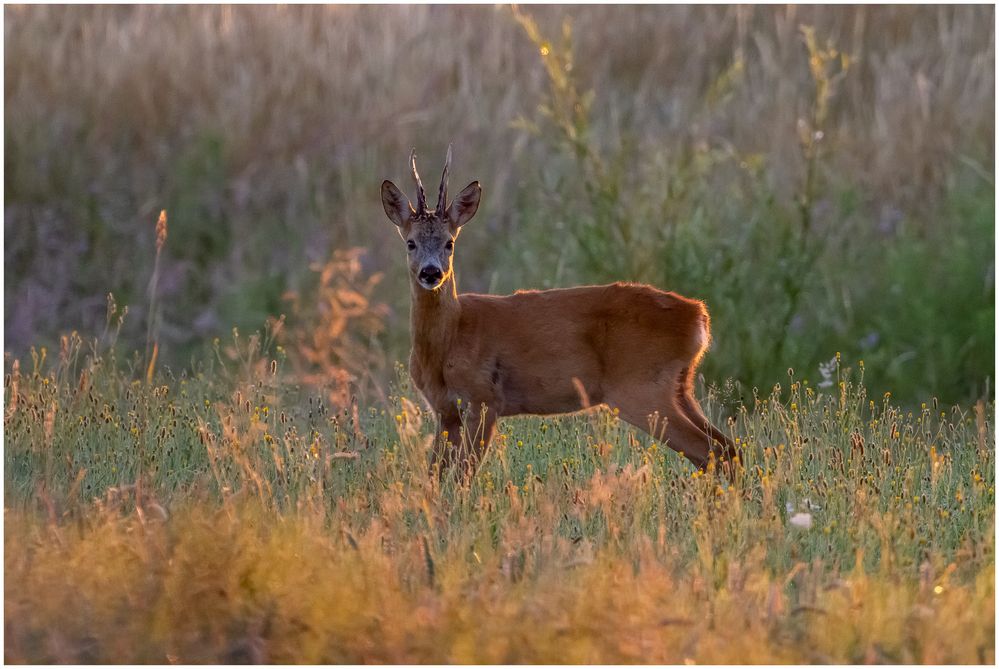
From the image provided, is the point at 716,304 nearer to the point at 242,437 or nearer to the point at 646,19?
the point at 242,437

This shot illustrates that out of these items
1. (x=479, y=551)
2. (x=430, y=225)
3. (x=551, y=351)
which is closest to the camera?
(x=479, y=551)

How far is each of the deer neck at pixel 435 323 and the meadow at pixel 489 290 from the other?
0.35m

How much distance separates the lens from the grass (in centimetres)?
438

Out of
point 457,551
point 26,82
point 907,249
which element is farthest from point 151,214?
point 457,551

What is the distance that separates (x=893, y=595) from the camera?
4.52 metres

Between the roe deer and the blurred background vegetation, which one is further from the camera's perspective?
the blurred background vegetation

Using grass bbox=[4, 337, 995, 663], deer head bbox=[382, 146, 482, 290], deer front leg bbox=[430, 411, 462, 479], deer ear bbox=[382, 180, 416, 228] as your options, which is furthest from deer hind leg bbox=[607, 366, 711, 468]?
deer ear bbox=[382, 180, 416, 228]

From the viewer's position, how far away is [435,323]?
6.83 m

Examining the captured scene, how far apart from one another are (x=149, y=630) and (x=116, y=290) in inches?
293

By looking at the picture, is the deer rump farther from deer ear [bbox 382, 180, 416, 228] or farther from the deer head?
deer ear [bbox 382, 180, 416, 228]

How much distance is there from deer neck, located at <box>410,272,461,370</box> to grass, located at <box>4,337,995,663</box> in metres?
0.41

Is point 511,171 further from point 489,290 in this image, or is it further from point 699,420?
point 699,420

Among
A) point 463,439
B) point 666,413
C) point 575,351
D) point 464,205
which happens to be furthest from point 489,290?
point 463,439

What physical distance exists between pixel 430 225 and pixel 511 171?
5609mm
